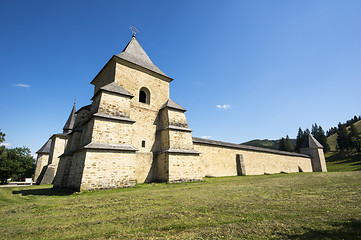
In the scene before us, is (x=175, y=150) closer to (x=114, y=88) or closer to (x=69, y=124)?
(x=114, y=88)

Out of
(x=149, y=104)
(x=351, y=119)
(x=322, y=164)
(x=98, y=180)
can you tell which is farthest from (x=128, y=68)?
(x=351, y=119)

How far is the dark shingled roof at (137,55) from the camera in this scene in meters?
14.9

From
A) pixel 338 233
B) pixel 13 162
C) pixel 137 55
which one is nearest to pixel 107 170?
pixel 338 233

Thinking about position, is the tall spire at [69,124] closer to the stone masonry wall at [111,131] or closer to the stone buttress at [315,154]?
the stone masonry wall at [111,131]

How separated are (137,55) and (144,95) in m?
4.13

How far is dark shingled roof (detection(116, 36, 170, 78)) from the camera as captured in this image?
49.0ft

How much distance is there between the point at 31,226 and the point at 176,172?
9135mm

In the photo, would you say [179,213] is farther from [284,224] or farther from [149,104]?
[149,104]

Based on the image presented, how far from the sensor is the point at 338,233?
248cm

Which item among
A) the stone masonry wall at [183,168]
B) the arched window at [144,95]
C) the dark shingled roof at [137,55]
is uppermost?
the dark shingled roof at [137,55]

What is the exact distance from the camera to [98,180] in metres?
9.41

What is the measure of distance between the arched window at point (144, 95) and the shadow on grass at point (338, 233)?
43.7ft

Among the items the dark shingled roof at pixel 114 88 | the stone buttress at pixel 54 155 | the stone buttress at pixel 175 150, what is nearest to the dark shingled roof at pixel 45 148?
the stone buttress at pixel 54 155

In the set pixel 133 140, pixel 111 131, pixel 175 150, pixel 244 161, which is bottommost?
pixel 244 161
